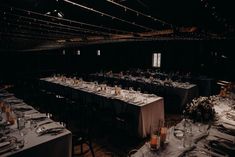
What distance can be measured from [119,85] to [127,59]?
7487 millimetres

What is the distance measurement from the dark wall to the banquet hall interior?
0.06 meters

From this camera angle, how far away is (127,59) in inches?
577

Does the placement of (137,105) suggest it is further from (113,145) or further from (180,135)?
(180,135)

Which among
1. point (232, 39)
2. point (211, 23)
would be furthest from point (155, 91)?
point (232, 39)

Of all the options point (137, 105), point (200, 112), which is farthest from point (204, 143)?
point (137, 105)

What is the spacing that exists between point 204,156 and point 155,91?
5032 millimetres

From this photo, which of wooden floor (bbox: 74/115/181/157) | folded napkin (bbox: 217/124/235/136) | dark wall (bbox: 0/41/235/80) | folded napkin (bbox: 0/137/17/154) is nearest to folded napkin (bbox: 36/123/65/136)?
folded napkin (bbox: 0/137/17/154)

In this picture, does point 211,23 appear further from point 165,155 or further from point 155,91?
point 165,155

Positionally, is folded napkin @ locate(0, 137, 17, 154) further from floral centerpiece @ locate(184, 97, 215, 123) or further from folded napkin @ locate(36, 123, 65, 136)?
floral centerpiece @ locate(184, 97, 215, 123)

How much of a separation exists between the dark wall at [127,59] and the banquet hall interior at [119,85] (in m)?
0.06

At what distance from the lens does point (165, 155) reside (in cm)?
221

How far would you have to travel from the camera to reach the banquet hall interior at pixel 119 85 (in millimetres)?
2840

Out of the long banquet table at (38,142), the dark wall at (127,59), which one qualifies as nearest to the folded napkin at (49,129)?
the long banquet table at (38,142)

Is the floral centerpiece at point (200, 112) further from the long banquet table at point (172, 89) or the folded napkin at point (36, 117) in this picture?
the long banquet table at point (172, 89)
